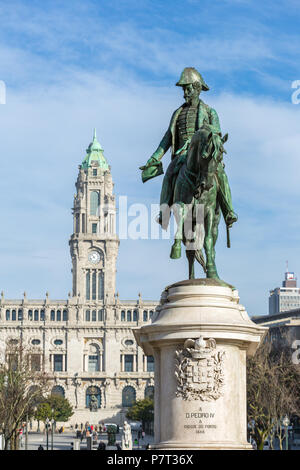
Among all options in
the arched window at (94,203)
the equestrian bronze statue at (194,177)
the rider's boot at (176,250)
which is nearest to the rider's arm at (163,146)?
the equestrian bronze statue at (194,177)

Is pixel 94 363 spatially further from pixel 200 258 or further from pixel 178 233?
pixel 178 233

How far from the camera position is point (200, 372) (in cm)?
1541

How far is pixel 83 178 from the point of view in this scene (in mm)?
154500

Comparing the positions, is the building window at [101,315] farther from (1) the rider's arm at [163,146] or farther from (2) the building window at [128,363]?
(1) the rider's arm at [163,146]

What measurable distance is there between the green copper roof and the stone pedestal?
14055cm

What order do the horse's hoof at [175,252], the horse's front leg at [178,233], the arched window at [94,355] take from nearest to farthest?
the horse's front leg at [178,233] → the horse's hoof at [175,252] → the arched window at [94,355]

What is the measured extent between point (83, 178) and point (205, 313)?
140 metres

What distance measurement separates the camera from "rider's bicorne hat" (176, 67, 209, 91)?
60.2ft

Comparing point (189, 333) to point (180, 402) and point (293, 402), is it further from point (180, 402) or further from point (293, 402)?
point (293, 402)

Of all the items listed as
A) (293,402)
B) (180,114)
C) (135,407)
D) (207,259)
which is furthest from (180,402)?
(135,407)

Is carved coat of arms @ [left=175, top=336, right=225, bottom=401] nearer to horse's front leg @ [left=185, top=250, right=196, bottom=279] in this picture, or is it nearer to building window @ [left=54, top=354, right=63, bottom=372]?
horse's front leg @ [left=185, top=250, right=196, bottom=279]

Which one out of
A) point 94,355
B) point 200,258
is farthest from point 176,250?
point 94,355

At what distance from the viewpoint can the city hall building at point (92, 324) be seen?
470ft
